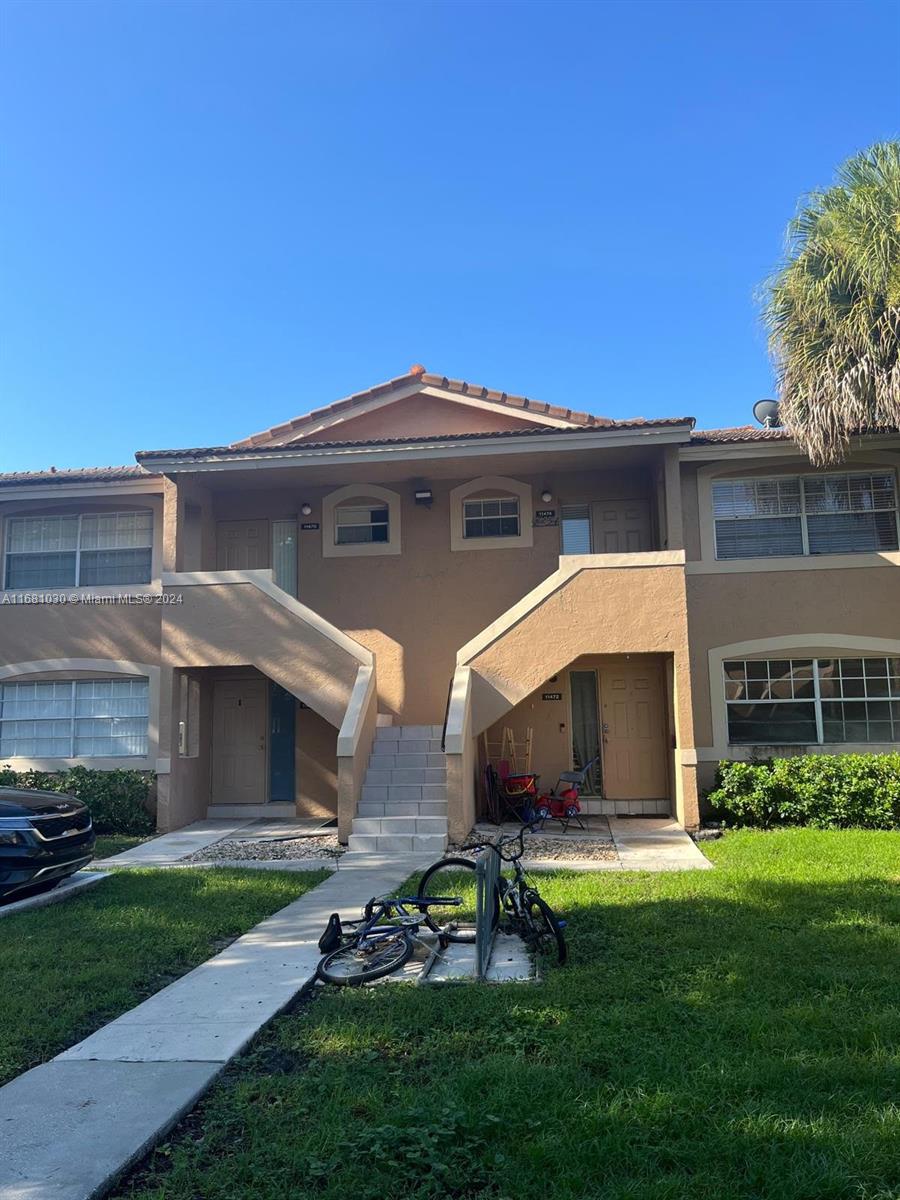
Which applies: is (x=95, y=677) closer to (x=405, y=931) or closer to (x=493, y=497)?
(x=493, y=497)

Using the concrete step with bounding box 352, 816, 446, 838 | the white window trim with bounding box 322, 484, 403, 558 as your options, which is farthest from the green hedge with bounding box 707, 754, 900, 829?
the white window trim with bounding box 322, 484, 403, 558

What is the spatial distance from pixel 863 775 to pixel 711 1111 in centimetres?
942

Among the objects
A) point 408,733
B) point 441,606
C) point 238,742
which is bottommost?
point 238,742

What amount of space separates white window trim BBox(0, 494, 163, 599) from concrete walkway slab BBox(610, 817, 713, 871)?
865cm

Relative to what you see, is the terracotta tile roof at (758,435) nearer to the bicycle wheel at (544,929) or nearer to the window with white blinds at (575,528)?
the window with white blinds at (575,528)

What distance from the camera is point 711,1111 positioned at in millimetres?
3961

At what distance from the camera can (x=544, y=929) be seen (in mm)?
6895

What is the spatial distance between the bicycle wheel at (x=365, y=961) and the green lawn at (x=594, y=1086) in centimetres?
15

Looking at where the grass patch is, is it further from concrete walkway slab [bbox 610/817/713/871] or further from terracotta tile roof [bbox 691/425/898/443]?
terracotta tile roof [bbox 691/425/898/443]

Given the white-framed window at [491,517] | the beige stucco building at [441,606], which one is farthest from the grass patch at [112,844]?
the white-framed window at [491,517]

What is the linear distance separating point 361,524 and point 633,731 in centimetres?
594

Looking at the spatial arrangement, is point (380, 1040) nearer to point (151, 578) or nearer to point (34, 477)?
point (151, 578)

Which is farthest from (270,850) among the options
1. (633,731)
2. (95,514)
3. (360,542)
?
(95,514)

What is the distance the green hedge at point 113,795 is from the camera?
13.4m
